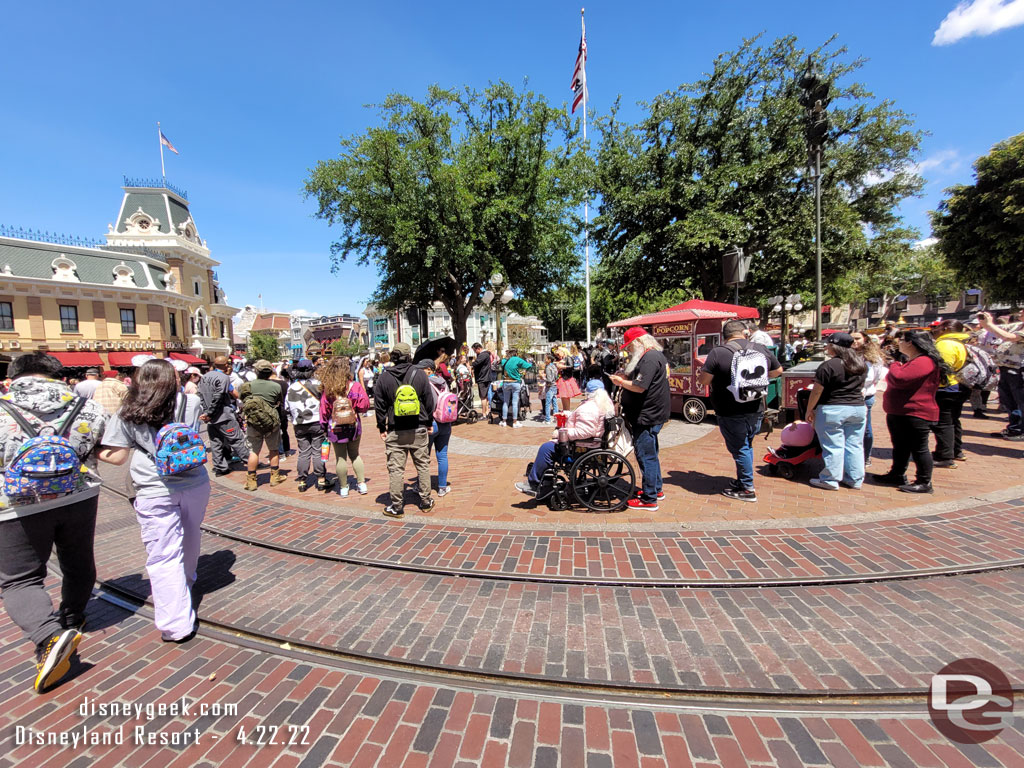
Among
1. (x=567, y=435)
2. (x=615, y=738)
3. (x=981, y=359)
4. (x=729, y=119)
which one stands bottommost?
(x=615, y=738)

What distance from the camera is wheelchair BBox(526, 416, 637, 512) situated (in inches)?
179

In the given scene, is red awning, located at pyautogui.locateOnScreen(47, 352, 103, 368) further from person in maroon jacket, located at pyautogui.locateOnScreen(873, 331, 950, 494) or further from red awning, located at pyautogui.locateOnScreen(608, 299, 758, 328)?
person in maroon jacket, located at pyautogui.locateOnScreen(873, 331, 950, 494)

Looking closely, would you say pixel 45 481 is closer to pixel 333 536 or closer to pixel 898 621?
pixel 333 536

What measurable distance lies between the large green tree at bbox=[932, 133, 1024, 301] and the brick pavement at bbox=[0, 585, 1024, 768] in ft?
81.4

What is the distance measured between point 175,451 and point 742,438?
5.07m

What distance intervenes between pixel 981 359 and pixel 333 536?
941 centimetres

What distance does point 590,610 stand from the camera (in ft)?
9.69

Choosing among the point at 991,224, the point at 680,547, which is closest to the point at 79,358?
the point at 680,547

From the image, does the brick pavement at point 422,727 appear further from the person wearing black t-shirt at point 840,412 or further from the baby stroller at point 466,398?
the baby stroller at point 466,398

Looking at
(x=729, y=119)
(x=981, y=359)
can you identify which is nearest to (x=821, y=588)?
(x=981, y=359)

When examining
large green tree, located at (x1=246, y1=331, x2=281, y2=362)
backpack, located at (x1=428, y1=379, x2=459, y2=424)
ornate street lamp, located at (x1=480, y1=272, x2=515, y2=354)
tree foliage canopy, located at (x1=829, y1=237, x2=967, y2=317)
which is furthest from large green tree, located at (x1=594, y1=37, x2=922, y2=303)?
large green tree, located at (x1=246, y1=331, x2=281, y2=362)

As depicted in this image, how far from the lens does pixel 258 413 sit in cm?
573

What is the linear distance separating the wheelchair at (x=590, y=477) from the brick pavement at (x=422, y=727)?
2476 millimetres

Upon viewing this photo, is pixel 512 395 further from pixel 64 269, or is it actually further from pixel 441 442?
pixel 64 269
